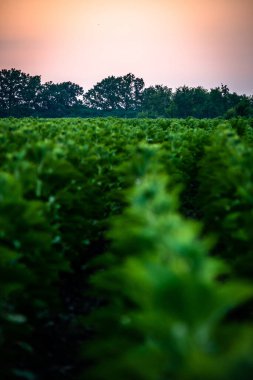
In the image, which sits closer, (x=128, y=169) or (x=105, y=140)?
(x=128, y=169)

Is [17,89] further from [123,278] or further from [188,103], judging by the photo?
[123,278]

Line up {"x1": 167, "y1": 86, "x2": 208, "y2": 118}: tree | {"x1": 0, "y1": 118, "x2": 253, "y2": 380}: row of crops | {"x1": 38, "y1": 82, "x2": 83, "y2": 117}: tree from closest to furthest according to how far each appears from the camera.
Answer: {"x1": 0, "y1": 118, "x2": 253, "y2": 380}: row of crops → {"x1": 167, "y1": 86, "x2": 208, "y2": 118}: tree → {"x1": 38, "y1": 82, "x2": 83, "y2": 117}: tree

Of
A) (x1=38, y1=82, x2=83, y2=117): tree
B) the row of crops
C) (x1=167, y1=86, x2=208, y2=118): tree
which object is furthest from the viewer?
Answer: (x1=38, y1=82, x2=83, y2=117): tree

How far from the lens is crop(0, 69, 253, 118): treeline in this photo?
3718 inches

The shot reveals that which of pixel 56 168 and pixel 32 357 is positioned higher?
pixel 56 168

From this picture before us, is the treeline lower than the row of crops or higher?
higher

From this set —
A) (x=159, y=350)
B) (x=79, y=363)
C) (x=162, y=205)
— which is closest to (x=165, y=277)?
(x=159, y=350)

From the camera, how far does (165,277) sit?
5.13 ft

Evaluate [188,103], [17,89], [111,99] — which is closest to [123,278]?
[188,103]

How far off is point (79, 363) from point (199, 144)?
1004cm

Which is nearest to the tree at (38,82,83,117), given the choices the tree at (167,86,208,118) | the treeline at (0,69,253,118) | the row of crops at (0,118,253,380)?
the treeline at (0,69,253,118)

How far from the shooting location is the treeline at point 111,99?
94.4m

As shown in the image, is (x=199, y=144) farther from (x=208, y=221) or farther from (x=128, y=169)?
(x=128, y=169)

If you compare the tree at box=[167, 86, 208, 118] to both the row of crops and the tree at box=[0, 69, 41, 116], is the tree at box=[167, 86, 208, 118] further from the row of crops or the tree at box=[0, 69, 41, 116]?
the row of crops
